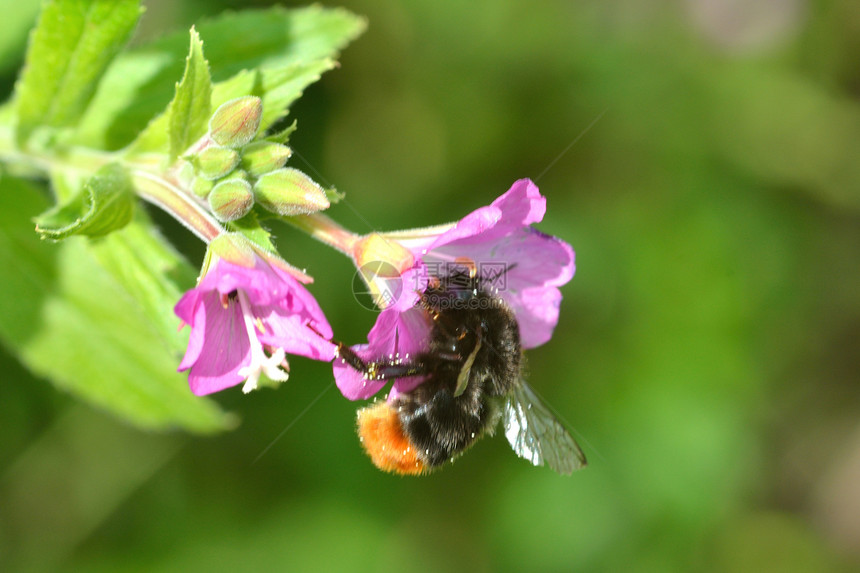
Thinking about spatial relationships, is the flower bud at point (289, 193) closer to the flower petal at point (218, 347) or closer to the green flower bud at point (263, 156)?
the green flower bud at point (263, 156)

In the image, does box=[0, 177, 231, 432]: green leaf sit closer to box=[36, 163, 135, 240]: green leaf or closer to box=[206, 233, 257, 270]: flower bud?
box=[36, 163, 135, 240]: green leaf

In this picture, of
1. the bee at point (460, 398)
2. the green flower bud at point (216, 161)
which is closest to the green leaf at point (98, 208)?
the green flower bud at point (216, 161)

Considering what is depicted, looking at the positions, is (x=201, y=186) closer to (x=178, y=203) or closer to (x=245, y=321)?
(x=178, y=203)

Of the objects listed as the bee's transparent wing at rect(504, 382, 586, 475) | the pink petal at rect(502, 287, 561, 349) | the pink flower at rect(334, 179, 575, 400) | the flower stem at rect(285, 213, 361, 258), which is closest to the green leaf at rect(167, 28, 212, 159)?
the flower stem at rect(285, 213, 361, 258)

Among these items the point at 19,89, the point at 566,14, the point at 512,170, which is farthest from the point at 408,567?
the point at 566,14

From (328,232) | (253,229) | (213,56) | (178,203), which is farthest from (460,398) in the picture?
(213,56)

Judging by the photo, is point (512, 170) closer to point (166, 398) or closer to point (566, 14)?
point (566, 14)
